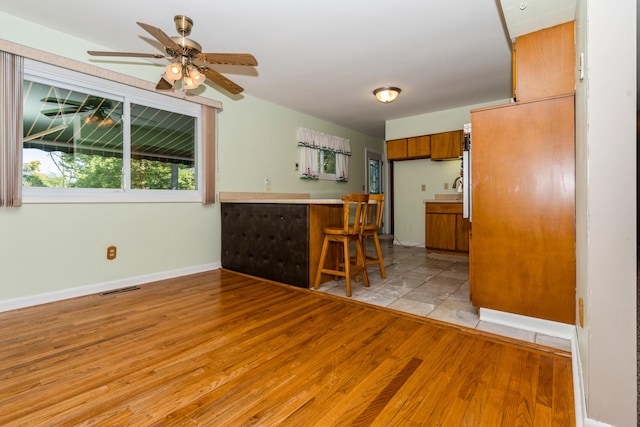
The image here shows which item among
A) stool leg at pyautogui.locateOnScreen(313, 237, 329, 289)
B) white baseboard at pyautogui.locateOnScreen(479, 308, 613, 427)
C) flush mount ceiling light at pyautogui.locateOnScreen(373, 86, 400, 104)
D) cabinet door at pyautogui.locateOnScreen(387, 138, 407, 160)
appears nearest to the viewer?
white baseboard at pyautogui.locateOnScreen(479, 308, 613, 427)

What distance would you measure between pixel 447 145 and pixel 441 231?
143 centimetres

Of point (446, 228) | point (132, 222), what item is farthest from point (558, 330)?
point (132, 222)

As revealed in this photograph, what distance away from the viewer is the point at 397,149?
556 cm

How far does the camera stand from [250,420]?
1.21 m

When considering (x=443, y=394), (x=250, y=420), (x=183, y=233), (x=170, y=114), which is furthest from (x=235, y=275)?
(x=443, y=394)

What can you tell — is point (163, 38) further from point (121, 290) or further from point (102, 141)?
point (121, 290)

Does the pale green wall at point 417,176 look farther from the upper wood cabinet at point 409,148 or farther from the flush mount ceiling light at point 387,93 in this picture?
the flush mount ceiling light at point 387,93

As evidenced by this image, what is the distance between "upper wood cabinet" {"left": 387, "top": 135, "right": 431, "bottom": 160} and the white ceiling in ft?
3.62

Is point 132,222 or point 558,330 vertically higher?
point 132,222

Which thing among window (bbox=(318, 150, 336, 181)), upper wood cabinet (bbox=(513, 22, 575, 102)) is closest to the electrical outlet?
window (bbox=(318, 150, 336, 181))

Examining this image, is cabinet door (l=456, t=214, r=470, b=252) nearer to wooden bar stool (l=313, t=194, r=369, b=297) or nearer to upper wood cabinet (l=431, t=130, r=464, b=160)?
upper wood cabinet (l=431, t=130, r=464, b=160)

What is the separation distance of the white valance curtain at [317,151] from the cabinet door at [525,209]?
10.9 feet

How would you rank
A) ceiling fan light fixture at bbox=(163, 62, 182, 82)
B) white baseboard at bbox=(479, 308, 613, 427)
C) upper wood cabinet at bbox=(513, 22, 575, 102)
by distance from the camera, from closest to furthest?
white baseboard at bbox=(479, 308, 613, 427) < upper wood cabinet at bbox=(513, 22, 575, 102) < ceiling fan light fixture at bbox=(163, 62, 182, 82)

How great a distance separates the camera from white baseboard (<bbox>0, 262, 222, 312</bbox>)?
2.49 meters
